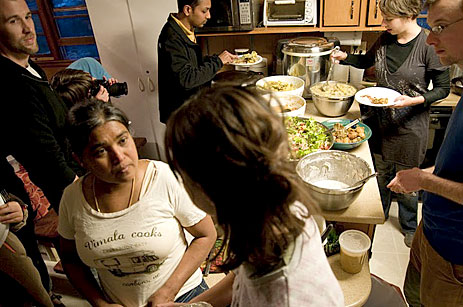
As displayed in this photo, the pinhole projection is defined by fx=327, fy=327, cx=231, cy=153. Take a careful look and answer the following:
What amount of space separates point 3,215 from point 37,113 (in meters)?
0.49

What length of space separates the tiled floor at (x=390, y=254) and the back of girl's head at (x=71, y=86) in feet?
7.31

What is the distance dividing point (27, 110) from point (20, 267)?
794 millimetres

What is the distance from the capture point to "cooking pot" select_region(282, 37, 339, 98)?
7.82 ft

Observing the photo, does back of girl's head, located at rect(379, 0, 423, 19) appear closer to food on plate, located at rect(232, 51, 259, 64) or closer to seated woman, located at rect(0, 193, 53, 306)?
food on plate, located at rect(232, 51, 259, 64)

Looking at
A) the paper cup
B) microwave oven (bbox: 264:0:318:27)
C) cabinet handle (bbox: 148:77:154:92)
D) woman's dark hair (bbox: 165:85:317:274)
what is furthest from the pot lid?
woman's dark hair (bbox: 165:85:317:274)

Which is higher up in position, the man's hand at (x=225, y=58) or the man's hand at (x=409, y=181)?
the man's hand at (x=225, y=58)

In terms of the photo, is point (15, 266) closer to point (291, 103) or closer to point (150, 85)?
point (291, 103)

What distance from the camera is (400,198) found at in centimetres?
243

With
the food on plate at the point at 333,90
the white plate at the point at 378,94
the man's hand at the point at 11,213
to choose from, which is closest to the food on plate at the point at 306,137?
the food on plate at the point at 333,90

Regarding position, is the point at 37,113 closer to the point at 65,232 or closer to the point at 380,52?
the point at 65,232

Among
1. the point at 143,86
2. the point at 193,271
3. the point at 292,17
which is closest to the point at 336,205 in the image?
the point at 193,271

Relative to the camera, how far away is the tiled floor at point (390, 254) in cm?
229

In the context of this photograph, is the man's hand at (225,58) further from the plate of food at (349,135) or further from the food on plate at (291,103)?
the plate of food at (349,135)

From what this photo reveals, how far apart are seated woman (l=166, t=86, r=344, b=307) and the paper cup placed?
2.09 feet
